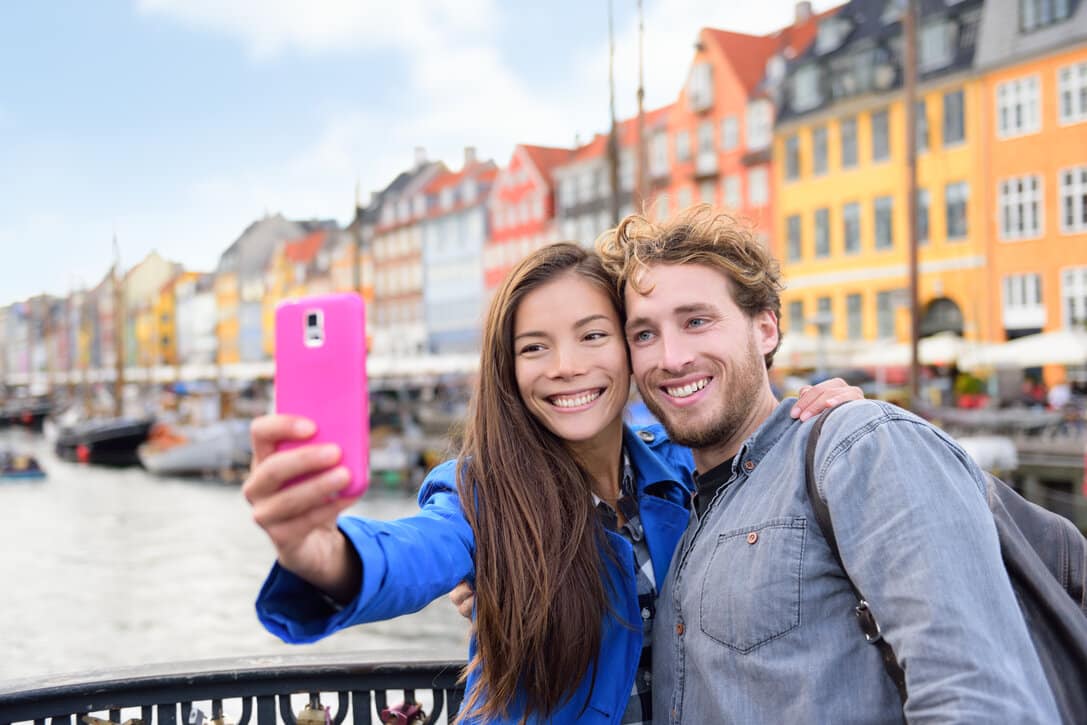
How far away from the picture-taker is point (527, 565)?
85.6 inches

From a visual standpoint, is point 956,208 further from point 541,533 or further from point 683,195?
point 541,533

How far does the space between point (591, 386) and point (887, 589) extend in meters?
0.99

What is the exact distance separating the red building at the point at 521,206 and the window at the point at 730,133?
12055 millimetres

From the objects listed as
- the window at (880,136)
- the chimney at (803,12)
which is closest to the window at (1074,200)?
the window at (880,136)

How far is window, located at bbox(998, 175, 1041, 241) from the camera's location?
1112 inches

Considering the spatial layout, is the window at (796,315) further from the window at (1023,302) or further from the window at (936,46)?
the window at (936,46)

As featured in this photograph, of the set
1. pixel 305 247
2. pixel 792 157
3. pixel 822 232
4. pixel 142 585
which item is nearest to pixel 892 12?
pixel 792 157

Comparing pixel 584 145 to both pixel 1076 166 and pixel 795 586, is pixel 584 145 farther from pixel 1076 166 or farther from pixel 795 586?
pixel 795 586

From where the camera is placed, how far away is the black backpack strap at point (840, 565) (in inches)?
64.8

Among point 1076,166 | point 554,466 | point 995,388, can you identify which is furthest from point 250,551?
point 1076,166

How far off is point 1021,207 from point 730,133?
39.2 feet

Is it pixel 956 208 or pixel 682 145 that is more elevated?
pixel 682 145

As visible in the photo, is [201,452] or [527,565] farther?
[201,452]

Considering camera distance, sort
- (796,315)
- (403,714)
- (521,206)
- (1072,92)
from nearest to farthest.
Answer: (403,714)
(1072,92)
(796,315)
(521,206)
